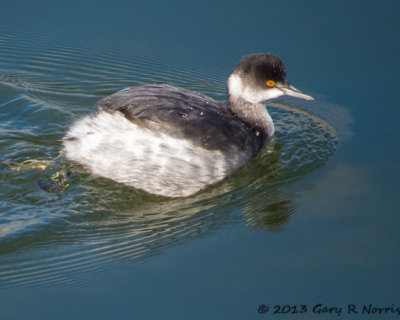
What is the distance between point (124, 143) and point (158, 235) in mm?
1043

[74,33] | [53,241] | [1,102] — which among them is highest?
[74,33]

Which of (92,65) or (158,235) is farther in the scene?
(92,65)

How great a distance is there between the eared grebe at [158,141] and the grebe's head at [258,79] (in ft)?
1.73

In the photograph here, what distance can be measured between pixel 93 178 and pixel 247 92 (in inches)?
71.9

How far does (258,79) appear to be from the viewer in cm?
712

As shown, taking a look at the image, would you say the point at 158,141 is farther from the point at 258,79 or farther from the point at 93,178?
the point at 258,79

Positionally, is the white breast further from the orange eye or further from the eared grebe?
the orange eye

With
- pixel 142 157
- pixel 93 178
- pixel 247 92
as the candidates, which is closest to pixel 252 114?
pixel 247 92

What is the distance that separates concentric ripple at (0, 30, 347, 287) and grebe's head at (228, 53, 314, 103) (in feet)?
1.85

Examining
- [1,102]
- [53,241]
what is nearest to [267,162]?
[53,241]

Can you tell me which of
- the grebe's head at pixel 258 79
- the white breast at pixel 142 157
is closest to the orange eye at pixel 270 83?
the grebe's head at pixel 258 79

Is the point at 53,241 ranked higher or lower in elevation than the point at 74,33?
lower

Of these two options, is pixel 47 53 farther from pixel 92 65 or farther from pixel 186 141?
pixel 186 141

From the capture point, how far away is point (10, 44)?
8789mm
